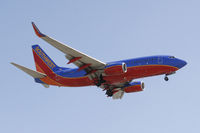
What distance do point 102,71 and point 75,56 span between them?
4.87m

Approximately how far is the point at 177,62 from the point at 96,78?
11.0 m

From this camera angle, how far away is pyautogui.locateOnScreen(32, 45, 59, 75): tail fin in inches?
2057

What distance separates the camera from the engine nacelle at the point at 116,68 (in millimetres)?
44125

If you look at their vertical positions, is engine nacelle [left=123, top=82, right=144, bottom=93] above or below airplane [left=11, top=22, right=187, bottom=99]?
below

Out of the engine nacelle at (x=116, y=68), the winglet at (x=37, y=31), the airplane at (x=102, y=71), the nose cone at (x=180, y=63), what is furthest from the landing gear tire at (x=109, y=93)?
the winglet at (x=37, y=31)

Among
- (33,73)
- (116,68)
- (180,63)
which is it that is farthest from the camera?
(33,73)

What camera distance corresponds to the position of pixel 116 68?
4425cm

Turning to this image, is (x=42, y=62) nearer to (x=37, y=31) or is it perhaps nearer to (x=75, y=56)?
(x=75, y=56)

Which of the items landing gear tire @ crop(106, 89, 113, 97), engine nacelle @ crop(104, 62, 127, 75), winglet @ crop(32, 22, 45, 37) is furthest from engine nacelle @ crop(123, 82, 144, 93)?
winglet @ crop(32, 22, 45, 37)

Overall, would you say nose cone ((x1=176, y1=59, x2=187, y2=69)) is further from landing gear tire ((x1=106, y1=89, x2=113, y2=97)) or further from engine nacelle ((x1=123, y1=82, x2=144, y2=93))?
landing gear tire ((x1=106, y1=89, x2=113, y2=97))

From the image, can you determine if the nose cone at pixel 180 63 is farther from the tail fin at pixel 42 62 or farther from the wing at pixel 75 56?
the tail fin at pixel 42 62

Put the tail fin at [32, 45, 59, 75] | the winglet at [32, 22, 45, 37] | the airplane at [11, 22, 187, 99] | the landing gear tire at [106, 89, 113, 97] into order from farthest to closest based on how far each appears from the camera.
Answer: the tail fin at [32, 45, 59, 75] < the landing gear tire at [106, 89, 113, 97] < the airplane at [11, 22, 187, 99] < the winglet at [32, 22, 45, 37]

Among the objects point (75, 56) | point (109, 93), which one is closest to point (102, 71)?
point (75, 56)

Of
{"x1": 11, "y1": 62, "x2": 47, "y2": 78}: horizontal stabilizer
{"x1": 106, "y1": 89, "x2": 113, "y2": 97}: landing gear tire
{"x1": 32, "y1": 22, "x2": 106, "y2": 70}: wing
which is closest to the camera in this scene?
{"x1": 32, "y1": 22, "x2": 106, "y2": 70}: wing
